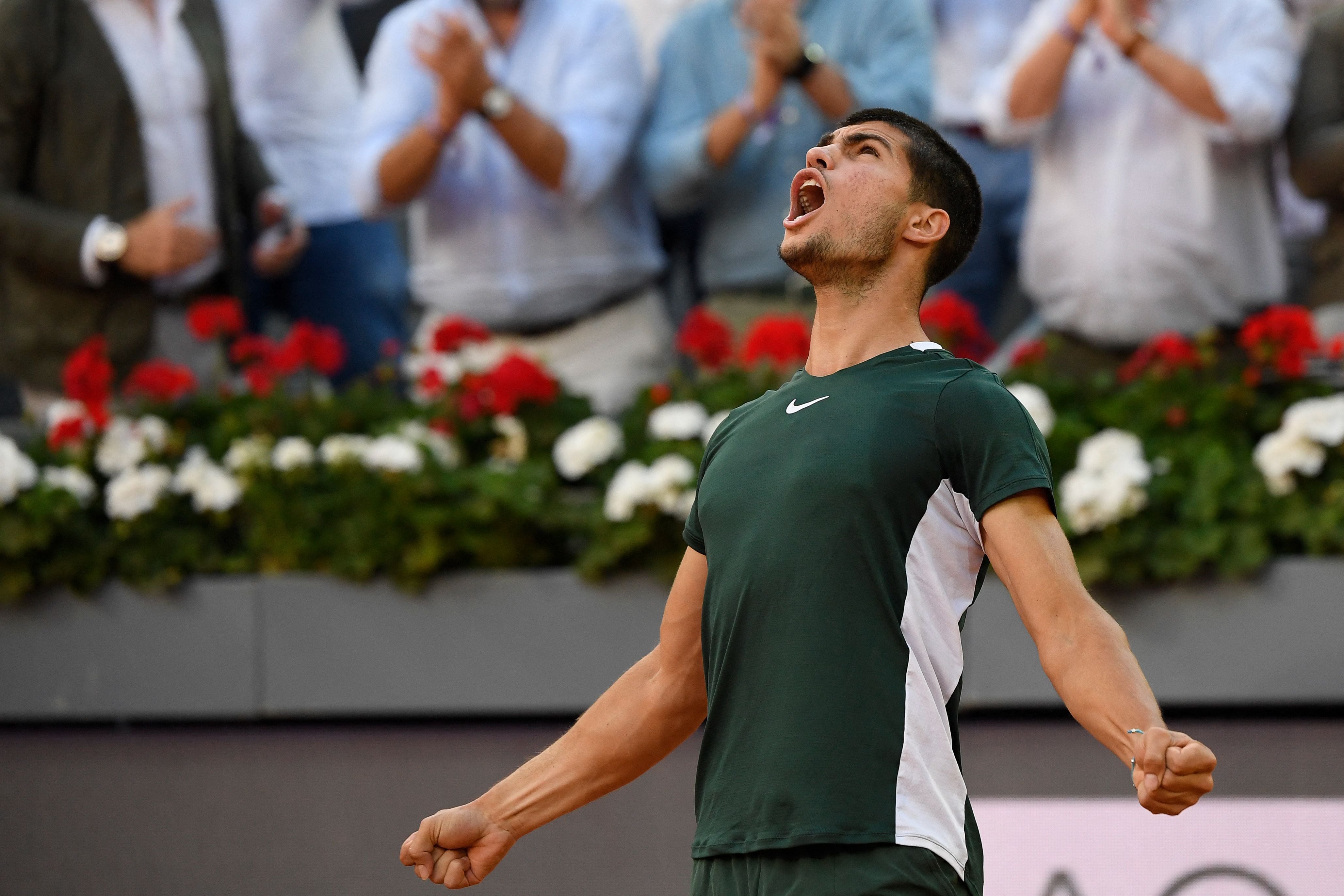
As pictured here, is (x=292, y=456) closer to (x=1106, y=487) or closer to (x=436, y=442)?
(x=436, y=442)

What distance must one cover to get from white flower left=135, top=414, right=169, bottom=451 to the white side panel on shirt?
10.7 feet

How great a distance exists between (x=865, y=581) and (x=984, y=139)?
340cm

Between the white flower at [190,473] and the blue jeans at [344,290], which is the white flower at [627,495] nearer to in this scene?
the white flower at [190,473]

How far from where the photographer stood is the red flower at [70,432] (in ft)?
15.5

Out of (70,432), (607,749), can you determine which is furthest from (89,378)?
(607,749)

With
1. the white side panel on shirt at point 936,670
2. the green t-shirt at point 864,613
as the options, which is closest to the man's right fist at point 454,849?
the green t-shirt at point 864,613

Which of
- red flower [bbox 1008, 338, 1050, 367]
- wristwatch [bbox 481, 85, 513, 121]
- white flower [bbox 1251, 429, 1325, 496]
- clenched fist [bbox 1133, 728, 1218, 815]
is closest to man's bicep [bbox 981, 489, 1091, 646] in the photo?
clenched fist [bbox 1133, 728, 1218, 815]

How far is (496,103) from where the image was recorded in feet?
15.2

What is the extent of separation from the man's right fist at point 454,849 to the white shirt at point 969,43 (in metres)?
3.42

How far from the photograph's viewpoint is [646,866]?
3.96 m

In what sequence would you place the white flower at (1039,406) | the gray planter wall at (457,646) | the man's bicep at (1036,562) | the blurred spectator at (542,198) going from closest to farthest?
the man's bicep at (1036,562) → the gray planter wall at (457,646) → the white flower at (1039,406) → the blurred spectator at (542,198)

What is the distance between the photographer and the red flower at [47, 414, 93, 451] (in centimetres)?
473

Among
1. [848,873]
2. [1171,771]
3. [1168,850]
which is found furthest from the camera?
[1168,850]

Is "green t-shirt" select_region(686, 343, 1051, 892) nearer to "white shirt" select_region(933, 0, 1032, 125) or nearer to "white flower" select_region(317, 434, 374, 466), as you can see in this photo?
"white flower" select_region(317, 434, 374, 466)
